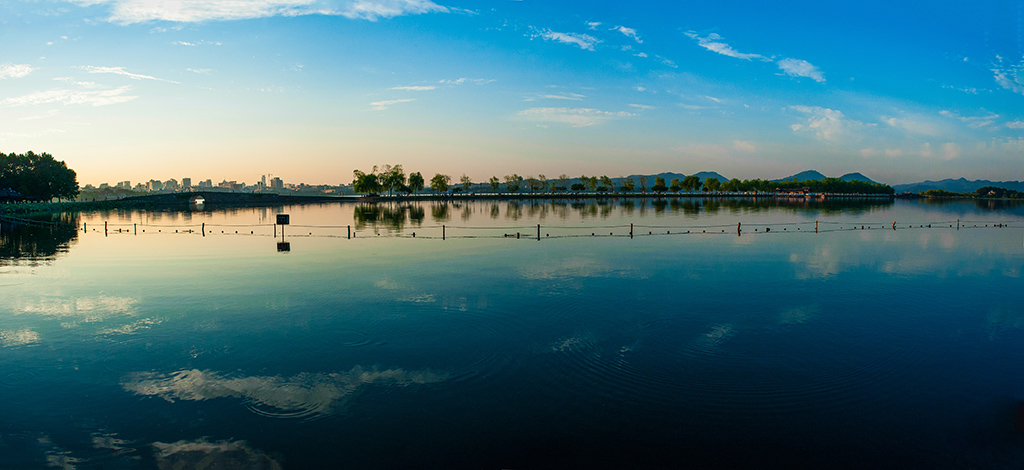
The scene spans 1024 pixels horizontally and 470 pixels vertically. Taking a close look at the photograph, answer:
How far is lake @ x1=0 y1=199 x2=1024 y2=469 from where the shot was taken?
10.0 metres

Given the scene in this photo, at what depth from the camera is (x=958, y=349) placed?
52.7ft

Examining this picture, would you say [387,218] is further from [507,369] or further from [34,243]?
[507,369]

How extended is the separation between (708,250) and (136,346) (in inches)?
1476

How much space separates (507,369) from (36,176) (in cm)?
16290

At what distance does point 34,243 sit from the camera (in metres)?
45.0

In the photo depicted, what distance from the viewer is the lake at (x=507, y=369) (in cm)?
1000

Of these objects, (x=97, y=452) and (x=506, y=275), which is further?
(x=506, y=275)

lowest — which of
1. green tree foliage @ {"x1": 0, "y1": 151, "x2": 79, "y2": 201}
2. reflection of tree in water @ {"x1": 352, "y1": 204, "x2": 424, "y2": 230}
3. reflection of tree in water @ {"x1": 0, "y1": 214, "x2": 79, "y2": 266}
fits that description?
reflection of tree in water @ {"x1": 0, "y1": 214, "x2": 79, "y2": 266}

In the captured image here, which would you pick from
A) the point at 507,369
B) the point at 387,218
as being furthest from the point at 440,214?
the point at 507,369

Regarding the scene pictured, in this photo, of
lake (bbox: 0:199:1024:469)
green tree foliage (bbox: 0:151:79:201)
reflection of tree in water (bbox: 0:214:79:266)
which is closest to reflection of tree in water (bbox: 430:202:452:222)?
reflection of tree in water (bbox: 0:214:79:266)

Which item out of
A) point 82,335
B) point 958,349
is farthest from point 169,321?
point 958,349

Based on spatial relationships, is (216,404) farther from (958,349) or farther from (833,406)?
(958,349)

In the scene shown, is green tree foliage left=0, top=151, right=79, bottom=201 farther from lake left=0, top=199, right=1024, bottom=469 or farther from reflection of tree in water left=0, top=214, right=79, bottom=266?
lake left=0, top=199, right=1024, bottom=469

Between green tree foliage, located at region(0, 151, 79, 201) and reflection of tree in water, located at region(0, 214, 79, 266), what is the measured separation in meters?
80.3
